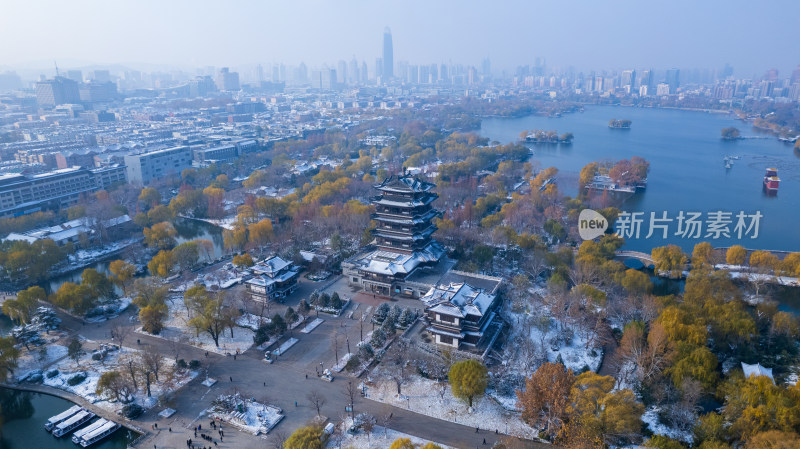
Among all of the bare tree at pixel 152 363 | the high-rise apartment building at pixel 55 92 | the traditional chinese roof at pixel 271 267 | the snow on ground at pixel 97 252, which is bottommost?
the snow on ground at pixel 97 252

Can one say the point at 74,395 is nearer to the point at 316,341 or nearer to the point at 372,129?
the point at 316,341

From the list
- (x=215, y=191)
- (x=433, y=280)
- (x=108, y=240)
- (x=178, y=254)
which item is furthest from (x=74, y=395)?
(x=215, y=191)

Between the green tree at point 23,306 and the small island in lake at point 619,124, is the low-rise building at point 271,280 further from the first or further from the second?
the small island in lake at point 619,124

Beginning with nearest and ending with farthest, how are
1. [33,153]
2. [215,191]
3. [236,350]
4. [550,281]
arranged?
[236,350], [550,281], [215,191], [33,153]

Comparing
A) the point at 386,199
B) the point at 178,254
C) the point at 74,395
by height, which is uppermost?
the point at 386,199

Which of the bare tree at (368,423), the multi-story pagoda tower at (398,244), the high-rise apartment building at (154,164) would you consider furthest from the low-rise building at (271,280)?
the high-rise apartment building at (154,164)

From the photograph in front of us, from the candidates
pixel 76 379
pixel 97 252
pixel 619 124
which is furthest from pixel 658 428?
pixel 619 124

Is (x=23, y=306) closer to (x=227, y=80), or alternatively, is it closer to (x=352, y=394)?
(x=352, y=394)
